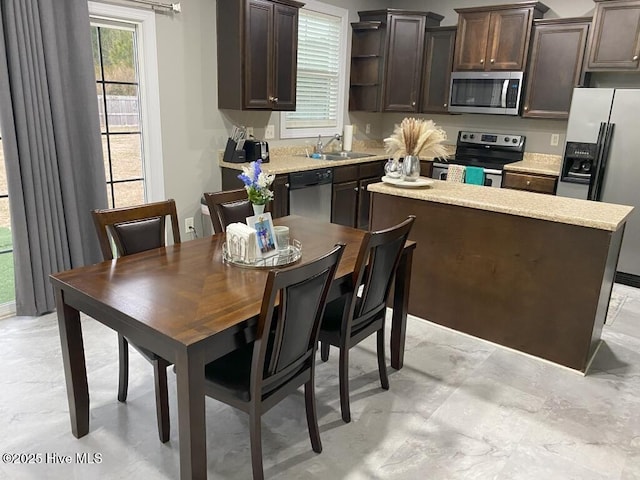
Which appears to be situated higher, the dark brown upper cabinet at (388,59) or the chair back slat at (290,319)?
the dark brown upper cabinet at (388,59)

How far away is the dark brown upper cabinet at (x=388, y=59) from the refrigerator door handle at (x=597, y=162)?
200cm

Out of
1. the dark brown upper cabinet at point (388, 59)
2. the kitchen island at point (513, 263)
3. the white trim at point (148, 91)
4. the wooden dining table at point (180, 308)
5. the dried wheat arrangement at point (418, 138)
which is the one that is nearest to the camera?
the wooden dining table at point (180, 308)

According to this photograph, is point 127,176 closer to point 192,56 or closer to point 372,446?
point 192,56

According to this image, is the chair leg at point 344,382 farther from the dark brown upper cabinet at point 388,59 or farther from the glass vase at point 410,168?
the dark brown upper cabinet at point 388,59


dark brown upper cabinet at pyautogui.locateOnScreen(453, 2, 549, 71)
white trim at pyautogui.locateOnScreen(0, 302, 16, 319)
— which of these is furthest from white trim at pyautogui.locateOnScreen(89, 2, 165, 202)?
dark brown upper cabinet at pyautogui.locateOnScreen(453, 2, 549, 71)

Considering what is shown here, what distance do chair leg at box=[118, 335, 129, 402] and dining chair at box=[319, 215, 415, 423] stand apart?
0.92m

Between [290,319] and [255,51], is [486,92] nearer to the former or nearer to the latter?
[255,51]

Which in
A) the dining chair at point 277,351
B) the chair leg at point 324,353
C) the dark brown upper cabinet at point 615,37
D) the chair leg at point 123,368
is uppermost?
the dark brown upper cabinet at point 615,37

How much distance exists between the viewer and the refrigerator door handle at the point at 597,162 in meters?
3.96

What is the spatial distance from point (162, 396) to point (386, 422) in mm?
1024

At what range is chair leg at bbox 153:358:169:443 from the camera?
1.98 metres

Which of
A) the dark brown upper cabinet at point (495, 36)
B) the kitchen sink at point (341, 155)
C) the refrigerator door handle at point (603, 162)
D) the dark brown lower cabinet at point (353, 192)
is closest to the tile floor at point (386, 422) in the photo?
the refrigerator door handle at point (603, 162)

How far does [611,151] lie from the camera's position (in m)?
3.98

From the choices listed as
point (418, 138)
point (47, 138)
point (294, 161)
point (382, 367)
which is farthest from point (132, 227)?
point (294, 161)
